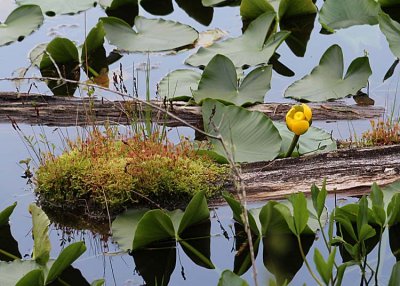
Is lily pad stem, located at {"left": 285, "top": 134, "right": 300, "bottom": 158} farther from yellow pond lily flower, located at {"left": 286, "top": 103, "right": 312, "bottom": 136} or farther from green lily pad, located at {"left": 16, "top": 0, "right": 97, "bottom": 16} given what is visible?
green lily pad, located at {"left": 16, "top": 0, "right": 97, "bottom": 16}

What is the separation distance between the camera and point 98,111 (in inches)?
129

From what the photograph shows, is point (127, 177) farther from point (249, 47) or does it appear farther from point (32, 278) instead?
point (249, 47)

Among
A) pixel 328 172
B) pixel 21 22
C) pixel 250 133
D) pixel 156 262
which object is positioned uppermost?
pixel 21 22

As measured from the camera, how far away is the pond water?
2.33 m

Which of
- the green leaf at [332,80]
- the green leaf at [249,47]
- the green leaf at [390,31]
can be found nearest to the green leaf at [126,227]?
the green leaf at [332,80]

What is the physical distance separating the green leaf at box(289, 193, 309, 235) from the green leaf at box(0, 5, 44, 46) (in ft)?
7.93

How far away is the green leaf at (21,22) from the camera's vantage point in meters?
4.16

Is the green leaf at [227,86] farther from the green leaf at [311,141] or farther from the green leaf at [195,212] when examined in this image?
the green leaf at [195,212]

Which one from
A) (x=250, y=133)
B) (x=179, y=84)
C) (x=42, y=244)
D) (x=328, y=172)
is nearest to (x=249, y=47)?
(x=179, y=84)

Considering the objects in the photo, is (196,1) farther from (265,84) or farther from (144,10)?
(265,84)

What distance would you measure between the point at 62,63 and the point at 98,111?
0.59m

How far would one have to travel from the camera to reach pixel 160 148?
2738 millimetres

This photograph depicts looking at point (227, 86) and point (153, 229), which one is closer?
point (153, 229)

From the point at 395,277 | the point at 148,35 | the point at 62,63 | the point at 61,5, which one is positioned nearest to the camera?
the point at 395,277
